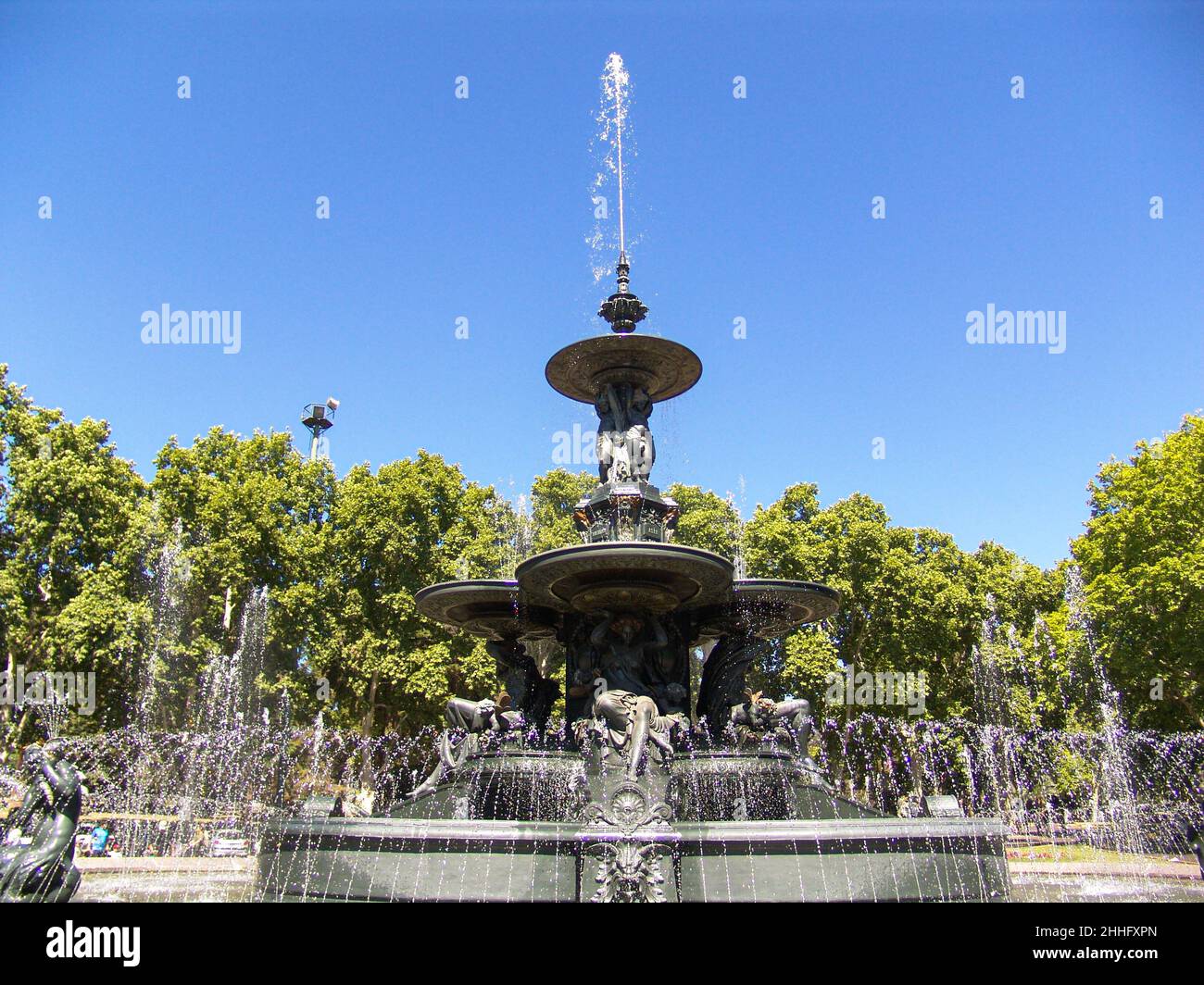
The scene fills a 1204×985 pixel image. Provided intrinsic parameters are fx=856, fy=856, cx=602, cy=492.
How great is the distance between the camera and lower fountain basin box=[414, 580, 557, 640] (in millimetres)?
11805

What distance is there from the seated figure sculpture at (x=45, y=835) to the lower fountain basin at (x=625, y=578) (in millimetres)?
5148

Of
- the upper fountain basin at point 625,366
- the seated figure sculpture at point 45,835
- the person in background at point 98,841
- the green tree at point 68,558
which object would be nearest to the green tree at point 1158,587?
the upper fountain basin at point 625,366

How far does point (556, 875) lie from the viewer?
816cm

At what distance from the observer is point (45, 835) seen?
26.3 feet

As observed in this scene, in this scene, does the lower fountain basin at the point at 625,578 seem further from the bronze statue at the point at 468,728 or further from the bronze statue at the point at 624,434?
the bronze statue at the point at 624,434

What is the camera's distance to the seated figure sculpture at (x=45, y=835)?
7.73m

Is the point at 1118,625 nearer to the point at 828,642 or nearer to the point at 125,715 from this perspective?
the point at 828,642

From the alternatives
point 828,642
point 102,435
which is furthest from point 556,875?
point 102,435

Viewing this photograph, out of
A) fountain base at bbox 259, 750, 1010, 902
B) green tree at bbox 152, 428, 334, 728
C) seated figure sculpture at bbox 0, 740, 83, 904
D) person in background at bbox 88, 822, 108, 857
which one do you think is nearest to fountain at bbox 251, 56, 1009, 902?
fountain base at bbox 259, 750, 1010, 902

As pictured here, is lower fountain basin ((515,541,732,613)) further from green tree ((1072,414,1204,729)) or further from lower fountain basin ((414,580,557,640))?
green tree ((1072,414,1204,729))

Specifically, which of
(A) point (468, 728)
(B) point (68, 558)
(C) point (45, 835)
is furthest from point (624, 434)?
(B) point (68, 558)

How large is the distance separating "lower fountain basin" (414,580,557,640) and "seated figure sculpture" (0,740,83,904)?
15.4ft

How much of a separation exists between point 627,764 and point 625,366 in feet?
18.7
